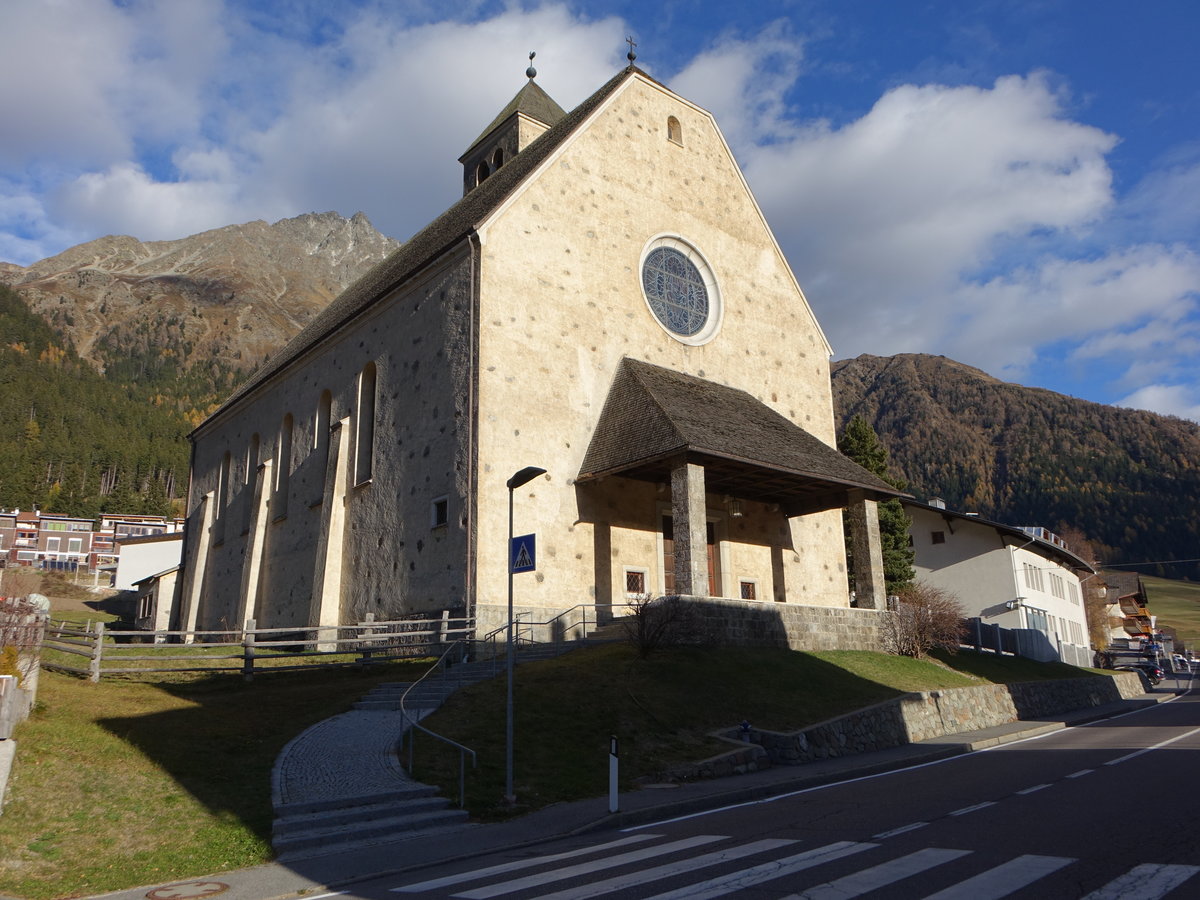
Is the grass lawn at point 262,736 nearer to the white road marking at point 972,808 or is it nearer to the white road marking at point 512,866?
the white road marking at point 512,866

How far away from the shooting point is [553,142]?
27.5 metres

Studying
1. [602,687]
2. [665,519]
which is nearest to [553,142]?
[665,519]

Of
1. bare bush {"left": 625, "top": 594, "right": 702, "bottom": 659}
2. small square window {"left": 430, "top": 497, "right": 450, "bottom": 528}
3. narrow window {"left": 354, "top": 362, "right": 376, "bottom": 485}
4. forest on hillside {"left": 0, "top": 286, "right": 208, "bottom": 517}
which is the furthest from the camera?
forest on hillside {"left": 0, "top": 286, "right": 208, "bottom": 517}

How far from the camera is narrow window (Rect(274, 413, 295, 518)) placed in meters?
31.3

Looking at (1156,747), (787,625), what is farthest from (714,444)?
(1156,747)

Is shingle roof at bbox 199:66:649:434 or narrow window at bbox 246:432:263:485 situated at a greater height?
shingle roof at bbox 199:66:649:434

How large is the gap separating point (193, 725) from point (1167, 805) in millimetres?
13250

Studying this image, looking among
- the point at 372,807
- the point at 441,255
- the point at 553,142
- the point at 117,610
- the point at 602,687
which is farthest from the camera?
the point at 117,610

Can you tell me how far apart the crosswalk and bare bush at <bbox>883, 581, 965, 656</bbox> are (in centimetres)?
1709

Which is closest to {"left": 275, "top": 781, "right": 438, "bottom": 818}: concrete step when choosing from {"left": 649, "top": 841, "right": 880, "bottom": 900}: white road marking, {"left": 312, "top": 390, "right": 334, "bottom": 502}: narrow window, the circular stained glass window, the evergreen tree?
{"left": 649, "top": 841, "right": 880, "bottom": 900}: white road marking

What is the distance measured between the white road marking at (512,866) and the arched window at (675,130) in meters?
24.5

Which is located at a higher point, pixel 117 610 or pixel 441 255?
pixel 441 255

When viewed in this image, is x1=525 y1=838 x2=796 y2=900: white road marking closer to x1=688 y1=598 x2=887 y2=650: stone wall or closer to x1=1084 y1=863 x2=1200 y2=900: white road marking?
x1=1084 y1=863 x2=1200 y2=900: white road marking

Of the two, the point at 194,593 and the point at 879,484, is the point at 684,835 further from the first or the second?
the point at 194,593
